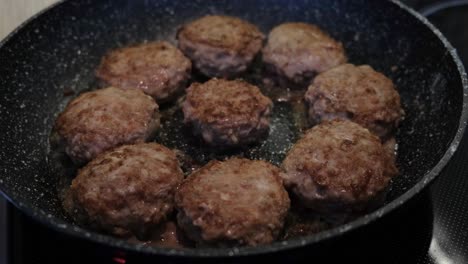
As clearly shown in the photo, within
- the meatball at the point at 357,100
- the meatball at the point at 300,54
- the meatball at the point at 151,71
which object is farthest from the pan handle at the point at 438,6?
the meatball at the point at 151,71

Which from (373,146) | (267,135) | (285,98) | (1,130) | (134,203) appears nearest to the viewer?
(134,203)

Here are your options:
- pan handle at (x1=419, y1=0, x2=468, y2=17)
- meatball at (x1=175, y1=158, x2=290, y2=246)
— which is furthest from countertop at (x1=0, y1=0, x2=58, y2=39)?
pan handle at (x1=419, y1=0, x2=468, y2=17)

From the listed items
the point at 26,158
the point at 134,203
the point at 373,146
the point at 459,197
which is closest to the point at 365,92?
the point at 373,146

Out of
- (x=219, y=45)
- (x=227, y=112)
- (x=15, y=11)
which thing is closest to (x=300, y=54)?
(x=219, y=45)

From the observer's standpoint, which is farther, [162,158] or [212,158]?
[212,158]

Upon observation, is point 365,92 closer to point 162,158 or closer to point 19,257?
point 162,158

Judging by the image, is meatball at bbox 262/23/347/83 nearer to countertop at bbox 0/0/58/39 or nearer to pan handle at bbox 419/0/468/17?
pan handle at bbox 419/0/468/17

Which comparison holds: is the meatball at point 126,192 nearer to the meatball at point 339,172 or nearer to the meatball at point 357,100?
the meatball at point 339,172
